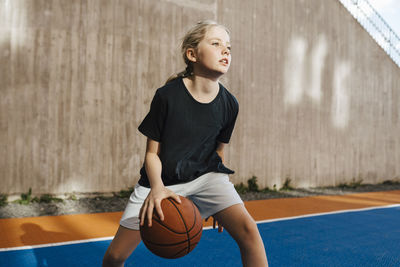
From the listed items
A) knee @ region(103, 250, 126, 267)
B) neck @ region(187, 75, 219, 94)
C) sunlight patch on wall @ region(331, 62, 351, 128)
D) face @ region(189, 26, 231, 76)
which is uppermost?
sunlight patch on wall @ region(331, 62, 351, 128)

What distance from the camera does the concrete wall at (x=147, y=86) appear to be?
237 inches

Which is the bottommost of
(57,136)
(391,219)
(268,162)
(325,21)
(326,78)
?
(391,219)

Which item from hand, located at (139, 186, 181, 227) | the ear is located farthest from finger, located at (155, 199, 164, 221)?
the ear

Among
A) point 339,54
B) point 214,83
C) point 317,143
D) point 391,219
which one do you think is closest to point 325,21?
point 339,54

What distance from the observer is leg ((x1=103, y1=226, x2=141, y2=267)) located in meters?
2.06

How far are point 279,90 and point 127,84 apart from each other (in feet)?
12.9

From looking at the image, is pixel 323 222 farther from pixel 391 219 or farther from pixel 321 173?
pixel 321 173

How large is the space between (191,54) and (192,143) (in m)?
0.55

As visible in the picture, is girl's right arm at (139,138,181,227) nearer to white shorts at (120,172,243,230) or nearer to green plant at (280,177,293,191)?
white shorts at (120,172,243,230)

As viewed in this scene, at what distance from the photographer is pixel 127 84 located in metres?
6.79

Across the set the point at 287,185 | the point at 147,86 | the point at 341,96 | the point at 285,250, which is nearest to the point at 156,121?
the point at 285,250

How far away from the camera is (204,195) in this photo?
7.34ft

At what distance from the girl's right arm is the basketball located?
0.17ft

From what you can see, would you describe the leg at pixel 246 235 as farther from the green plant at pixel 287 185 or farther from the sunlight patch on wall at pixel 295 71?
the sunlight patch on wall at pixel 295 71
